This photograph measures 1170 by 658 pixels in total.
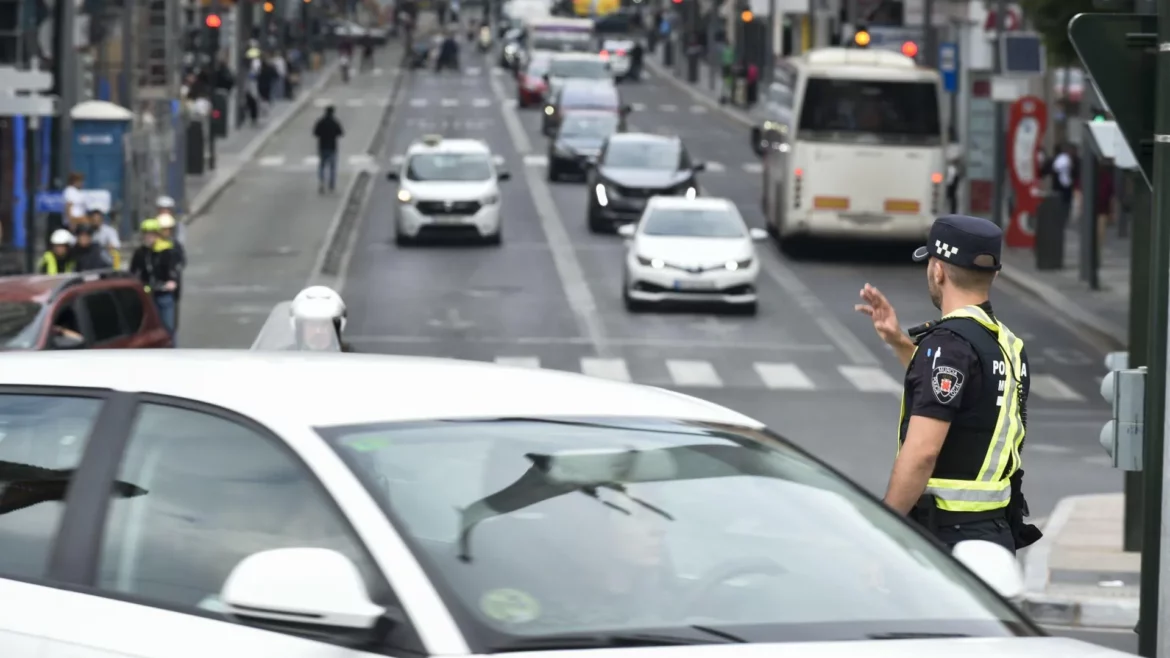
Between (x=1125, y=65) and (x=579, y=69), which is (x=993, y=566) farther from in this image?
(x=579, y=69)

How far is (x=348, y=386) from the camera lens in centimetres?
486

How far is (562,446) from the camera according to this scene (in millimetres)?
4688

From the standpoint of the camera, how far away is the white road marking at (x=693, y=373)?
2462 centimetres

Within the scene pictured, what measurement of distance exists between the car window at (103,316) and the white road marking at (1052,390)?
1036cm

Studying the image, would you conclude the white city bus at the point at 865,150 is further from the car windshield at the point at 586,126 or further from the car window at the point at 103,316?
the car window at the point at 103,316

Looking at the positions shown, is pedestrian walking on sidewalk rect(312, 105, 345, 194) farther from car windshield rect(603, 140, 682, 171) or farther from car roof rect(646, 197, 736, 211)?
car roof rect(646, 197, 736, 211)

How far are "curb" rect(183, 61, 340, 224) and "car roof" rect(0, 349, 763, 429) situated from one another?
119 ft

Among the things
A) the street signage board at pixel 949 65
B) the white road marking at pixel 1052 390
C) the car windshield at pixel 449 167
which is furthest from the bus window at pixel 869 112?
the white road marking at pixel 1052 390

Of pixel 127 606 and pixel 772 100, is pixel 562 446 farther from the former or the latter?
pixel 772 100

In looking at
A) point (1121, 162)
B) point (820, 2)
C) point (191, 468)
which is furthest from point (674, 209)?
point (820, 2)

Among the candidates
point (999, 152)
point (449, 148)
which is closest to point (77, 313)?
point (449, 148)

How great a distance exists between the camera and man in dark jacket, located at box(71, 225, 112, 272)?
77.3 ft

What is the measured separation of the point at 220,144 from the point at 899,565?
55139 millimetres

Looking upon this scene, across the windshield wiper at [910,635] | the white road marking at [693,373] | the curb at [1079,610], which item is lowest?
the white road marking at [693,373]
